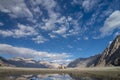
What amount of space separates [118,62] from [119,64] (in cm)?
596

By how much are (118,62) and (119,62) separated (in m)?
3.65

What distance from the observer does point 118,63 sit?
649ft

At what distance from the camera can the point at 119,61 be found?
195250 millimetres

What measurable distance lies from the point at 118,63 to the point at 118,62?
140 cm

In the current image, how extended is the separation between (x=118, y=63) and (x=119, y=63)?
14.1ft

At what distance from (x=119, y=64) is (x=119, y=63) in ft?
3.59

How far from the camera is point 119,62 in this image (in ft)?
640

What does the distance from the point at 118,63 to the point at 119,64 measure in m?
4.79

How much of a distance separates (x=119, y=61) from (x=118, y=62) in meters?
3.79

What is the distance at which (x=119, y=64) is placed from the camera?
193m

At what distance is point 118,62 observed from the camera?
652ft

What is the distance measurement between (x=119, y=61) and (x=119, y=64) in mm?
3668

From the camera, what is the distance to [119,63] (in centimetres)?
19350

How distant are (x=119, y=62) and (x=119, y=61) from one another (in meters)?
1.03
